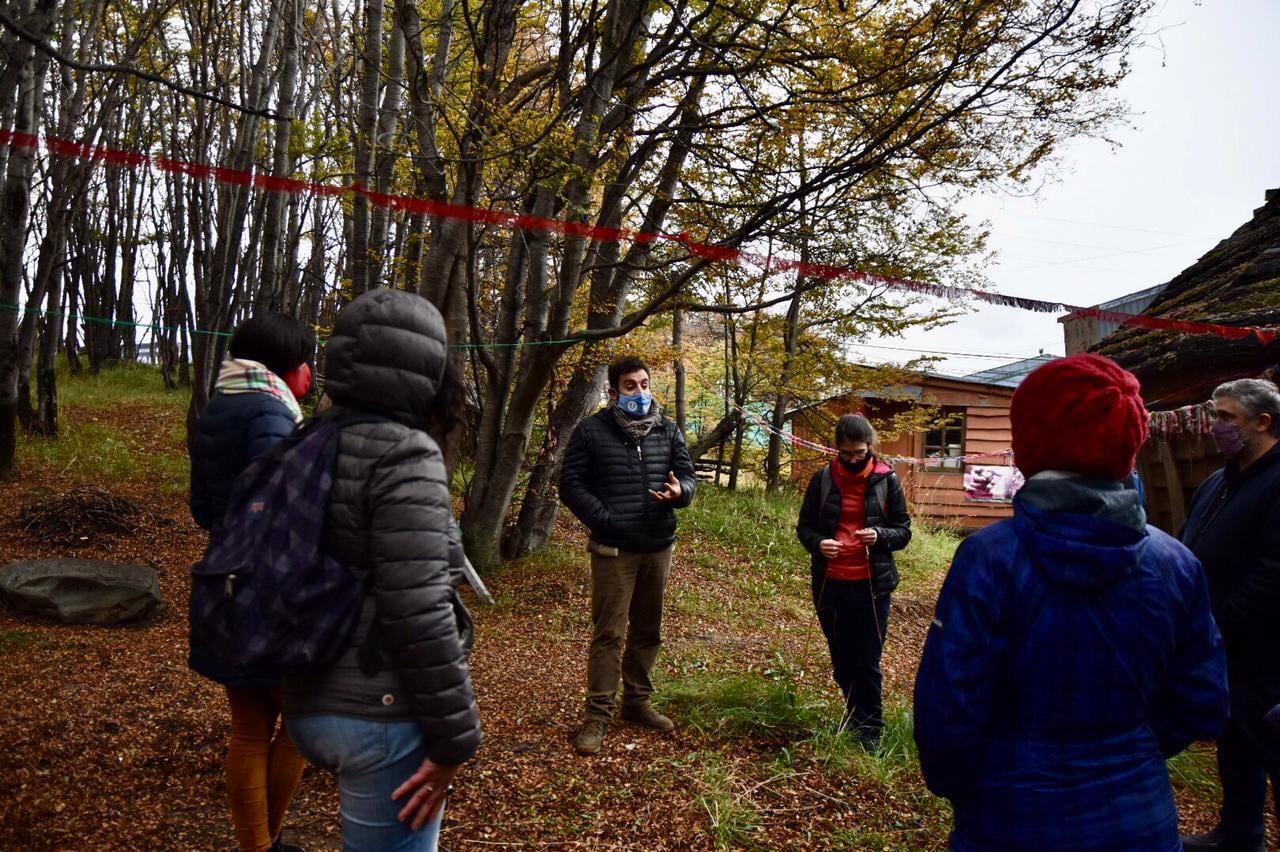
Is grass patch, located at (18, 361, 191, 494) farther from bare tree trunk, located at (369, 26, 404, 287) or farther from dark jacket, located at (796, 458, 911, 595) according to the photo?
dark jacket, located at (796, 458, 911, 595)

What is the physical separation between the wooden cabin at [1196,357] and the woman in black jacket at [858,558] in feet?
9.42

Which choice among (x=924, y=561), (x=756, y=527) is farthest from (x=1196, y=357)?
(x=756, y=527)

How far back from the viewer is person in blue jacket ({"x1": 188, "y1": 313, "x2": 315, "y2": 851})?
95.3 inches

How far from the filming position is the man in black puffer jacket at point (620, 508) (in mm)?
4090

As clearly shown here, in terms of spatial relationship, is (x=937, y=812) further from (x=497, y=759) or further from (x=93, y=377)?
(x=93, y=377)

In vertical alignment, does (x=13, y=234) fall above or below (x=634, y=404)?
above

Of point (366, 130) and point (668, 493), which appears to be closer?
point (668, 493)

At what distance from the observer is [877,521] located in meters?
4.20

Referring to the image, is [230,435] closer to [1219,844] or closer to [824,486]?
[824,486]

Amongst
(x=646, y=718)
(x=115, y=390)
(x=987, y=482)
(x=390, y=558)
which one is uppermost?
(x=115, y=390)

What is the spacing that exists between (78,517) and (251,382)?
6.37 m

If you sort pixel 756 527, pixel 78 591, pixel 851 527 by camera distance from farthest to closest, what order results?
1. pixel 756 527
2. pixel 78 591
3. pixel 851 527

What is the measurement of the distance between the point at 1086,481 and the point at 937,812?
2.45m

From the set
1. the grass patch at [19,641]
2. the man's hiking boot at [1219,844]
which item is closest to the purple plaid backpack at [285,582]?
the man's hiking boot at [1219,844]
